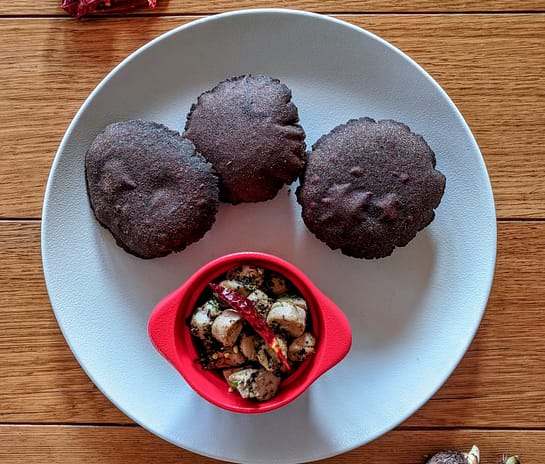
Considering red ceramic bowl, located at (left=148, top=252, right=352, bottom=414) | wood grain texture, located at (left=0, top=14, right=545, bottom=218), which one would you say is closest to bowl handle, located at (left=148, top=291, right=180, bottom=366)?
red ceramic bowl, located at (left=148, top=252, right=352, bottom=414)

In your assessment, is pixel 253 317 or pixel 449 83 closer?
pixel 253 317

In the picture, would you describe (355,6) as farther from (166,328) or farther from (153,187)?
(166,328)

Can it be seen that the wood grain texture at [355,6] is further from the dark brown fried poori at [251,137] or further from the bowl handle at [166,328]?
the bowl handle at [166,328]

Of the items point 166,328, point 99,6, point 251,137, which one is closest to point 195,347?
point 166,328

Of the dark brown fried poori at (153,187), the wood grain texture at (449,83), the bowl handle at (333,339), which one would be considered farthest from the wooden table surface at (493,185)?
the bowl handle at (333,339)

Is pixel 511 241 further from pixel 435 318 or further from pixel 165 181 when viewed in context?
pixel 165 181
